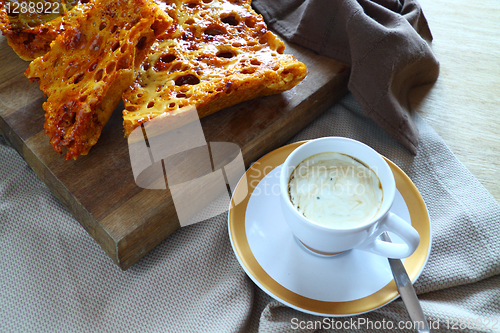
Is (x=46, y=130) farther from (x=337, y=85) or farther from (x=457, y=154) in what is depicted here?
(x=457, y=154)

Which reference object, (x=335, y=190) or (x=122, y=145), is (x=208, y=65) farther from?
(x=335, y=190)

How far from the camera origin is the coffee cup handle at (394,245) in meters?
0.78

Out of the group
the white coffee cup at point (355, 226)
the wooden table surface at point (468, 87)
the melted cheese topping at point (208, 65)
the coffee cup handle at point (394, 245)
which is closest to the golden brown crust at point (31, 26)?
the melted cheese topping at point (208, 65)

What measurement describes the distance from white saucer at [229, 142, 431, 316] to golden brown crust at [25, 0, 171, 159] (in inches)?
17.6

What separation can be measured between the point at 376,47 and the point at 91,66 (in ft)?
2.88

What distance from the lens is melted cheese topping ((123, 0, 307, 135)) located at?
1085 millimetres

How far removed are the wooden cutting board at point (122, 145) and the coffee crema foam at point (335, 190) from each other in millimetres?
267

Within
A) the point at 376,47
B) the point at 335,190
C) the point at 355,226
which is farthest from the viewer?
the point at 376,47

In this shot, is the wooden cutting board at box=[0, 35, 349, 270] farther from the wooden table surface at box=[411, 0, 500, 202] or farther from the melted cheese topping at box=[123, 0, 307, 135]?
the wooden table surface at box=[411, 0, 500, 202]

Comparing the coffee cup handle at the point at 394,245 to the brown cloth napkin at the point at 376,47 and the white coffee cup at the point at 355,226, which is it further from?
the brown cloth napkin at the point at 376,47

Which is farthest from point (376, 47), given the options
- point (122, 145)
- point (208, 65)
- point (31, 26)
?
point (31, 26)

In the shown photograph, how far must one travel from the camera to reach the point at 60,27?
1.20m

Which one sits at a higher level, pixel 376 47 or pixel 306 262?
pixel 376 47

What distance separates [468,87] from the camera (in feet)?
4.54
